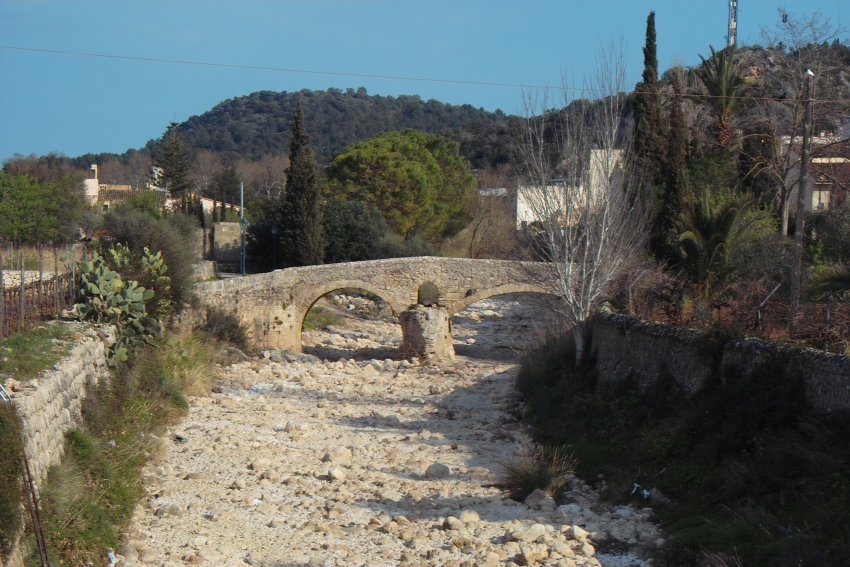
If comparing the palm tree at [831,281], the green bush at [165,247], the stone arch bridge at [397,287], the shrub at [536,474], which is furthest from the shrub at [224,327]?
the palm tree at [831,281]

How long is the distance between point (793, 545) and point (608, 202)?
1243 cm

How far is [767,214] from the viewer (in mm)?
27062

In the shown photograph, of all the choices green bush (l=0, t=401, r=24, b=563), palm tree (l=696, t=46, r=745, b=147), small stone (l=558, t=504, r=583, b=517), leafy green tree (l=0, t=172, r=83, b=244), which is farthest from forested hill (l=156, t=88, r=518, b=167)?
green bush (l=0, t=401, r=24, b=563)

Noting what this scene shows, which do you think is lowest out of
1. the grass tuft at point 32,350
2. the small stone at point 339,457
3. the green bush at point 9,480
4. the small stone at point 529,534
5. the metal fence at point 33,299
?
the small stone at point 339,457

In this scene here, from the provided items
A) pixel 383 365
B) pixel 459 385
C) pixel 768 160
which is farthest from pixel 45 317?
pixel 768 160

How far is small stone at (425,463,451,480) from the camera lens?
1468 centimetres

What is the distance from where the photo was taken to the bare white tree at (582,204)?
20.6 m

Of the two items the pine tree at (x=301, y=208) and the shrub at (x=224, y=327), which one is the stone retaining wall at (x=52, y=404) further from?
the pine tree at (x=301, y=208)

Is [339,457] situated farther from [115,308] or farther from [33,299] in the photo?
[33,299]

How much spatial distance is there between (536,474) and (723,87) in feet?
74.9

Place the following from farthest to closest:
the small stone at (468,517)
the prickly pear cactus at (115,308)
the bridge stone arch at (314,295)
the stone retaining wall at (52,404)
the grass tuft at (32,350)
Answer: the bridge stone arch at (314,295), the prickly pear cactus at (115,308), the small stone at (468,517), the grass tuft at (32,350), the stone retaining wall at (52,404)

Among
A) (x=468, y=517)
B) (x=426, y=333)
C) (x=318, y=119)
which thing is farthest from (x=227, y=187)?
(x=318, y=119)

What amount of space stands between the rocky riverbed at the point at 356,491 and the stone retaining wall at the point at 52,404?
1.37m

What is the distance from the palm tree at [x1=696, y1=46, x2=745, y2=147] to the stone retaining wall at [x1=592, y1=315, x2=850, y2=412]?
16.3 m
